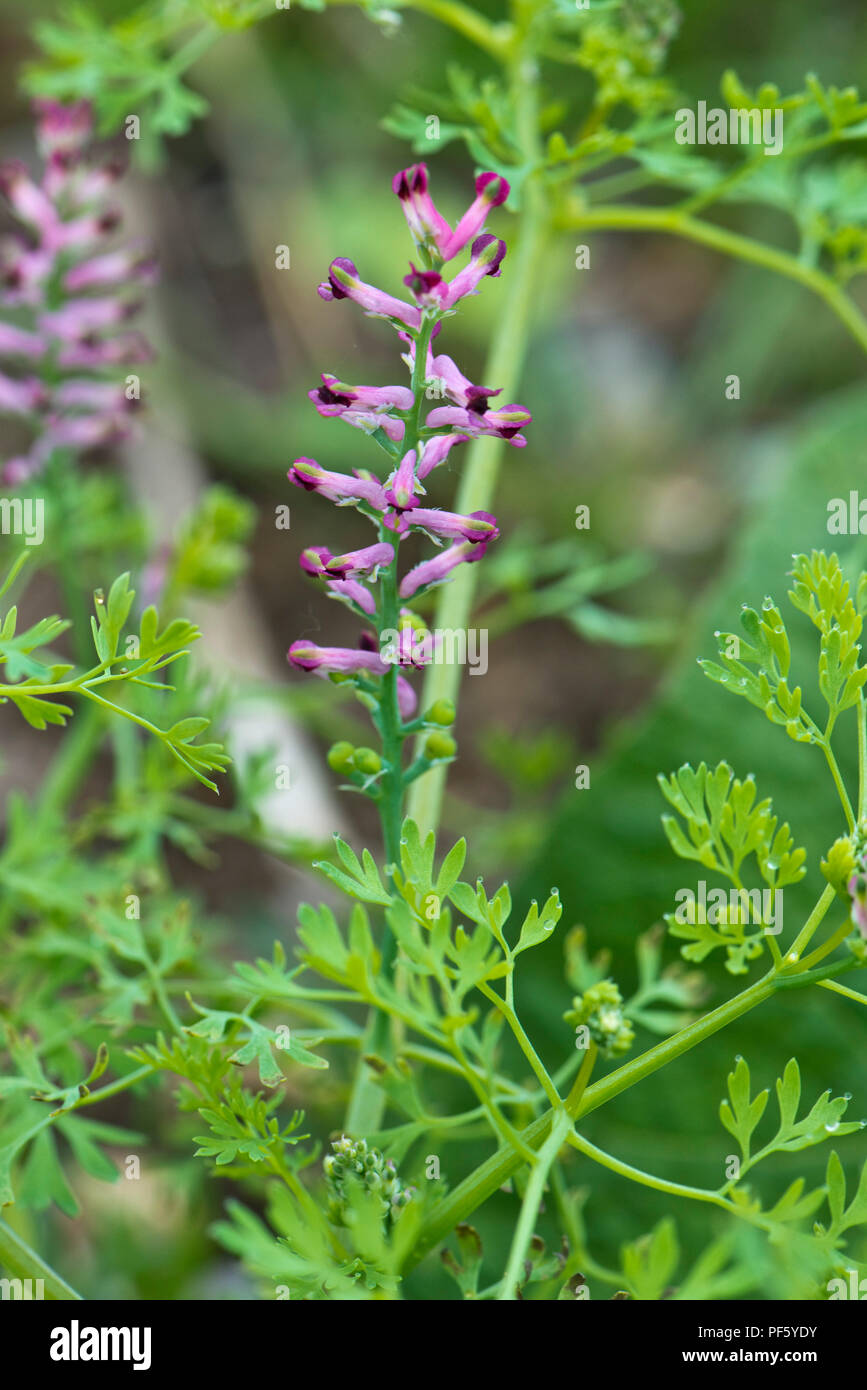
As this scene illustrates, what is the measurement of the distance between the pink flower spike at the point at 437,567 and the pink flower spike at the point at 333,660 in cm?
6

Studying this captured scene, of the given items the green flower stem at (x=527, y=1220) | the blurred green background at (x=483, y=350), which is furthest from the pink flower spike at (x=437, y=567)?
the blurred green background at (x=483, y=350)

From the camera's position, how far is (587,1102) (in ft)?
2.98

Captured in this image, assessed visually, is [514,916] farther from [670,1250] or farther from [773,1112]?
[670,1250]

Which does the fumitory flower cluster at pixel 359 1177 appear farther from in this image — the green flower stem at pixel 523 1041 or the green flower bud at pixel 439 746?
the green flower bud at pixel 439 746

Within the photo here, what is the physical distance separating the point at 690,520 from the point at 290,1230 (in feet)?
8.79

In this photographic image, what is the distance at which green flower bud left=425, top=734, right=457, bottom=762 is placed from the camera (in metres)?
1.00

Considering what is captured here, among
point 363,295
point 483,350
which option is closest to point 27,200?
point 363,295

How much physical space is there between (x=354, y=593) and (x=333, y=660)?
0.19 ft

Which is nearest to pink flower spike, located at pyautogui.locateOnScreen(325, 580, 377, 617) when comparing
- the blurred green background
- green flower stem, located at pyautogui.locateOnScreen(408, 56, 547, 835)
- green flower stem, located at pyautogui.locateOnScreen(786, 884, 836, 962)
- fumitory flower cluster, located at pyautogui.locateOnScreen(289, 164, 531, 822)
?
fumitory flower cluster, located at pyautogui.locateOnScreen(289, 164, 531, 822)

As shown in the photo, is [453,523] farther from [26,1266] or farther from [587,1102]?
[26,1266]
